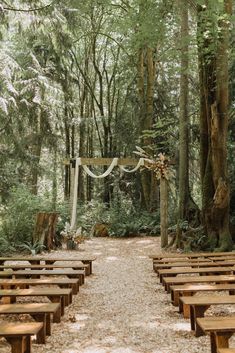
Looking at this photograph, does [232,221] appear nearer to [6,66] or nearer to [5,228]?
[5,228]

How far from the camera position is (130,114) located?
18812 mm

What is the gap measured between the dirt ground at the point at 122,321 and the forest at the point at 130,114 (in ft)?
12.1

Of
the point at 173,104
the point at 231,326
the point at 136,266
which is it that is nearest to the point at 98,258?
the point at 136,266

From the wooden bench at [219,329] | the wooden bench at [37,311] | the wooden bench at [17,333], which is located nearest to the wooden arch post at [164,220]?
the wooden bench at [37,311]

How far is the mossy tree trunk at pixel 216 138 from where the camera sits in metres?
9.31

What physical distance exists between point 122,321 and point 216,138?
20.1 feet

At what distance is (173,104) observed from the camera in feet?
59.4

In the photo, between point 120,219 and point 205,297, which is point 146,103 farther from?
A: point 205,297

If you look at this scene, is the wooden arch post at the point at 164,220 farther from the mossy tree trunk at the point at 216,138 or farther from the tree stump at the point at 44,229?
the tree stump at the point at 44,229

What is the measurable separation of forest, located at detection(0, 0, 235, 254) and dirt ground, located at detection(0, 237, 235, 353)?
3.69 m

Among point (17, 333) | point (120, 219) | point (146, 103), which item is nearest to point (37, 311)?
point (17, 333)

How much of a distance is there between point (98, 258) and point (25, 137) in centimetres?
722

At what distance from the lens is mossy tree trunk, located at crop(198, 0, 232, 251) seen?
9.31 meters

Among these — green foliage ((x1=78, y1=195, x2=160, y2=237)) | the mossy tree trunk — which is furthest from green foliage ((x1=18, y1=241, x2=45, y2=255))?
green foliage ((x1=78, y1=195, x2=160, y2=237))
